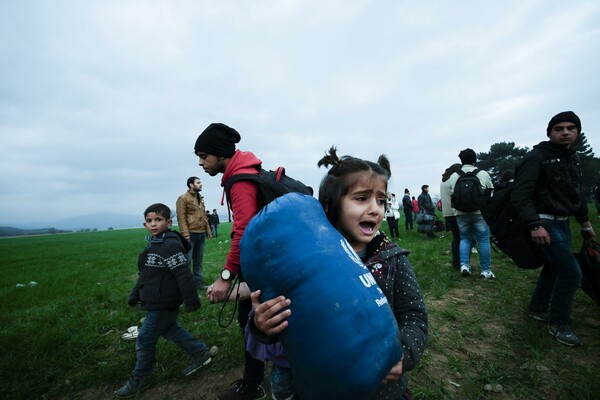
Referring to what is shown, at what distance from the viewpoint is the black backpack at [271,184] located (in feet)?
7.14

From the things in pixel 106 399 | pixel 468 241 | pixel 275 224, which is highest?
pixel 275 224

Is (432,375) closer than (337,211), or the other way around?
(337,211)

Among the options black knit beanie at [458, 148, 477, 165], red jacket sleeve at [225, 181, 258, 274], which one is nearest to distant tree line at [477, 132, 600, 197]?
black knit beanie at [458, 148, 477, 165]

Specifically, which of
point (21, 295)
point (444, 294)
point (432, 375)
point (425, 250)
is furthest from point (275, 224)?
point (21, 295)

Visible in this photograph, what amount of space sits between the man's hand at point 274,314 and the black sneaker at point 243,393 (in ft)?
6.35

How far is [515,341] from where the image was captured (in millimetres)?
3127

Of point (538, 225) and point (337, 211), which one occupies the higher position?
point (337, 211)

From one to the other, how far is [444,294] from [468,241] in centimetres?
149

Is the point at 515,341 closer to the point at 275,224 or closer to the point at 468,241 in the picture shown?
the point at 468,241

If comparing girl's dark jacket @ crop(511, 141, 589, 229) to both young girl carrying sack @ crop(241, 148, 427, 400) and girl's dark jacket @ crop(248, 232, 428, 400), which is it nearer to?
girl's dark jacket @ crop(248, 232, 428, 400)

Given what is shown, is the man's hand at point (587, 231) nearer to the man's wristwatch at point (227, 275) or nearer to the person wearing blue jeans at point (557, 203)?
the person wearing blue jeans at point (557, 203)

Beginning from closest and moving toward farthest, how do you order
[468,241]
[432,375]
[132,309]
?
[432,375] → [132,309] → [468,241]

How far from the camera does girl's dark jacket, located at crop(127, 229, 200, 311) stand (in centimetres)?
287

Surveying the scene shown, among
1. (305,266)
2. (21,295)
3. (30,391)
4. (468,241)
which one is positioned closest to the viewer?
(305,266)
